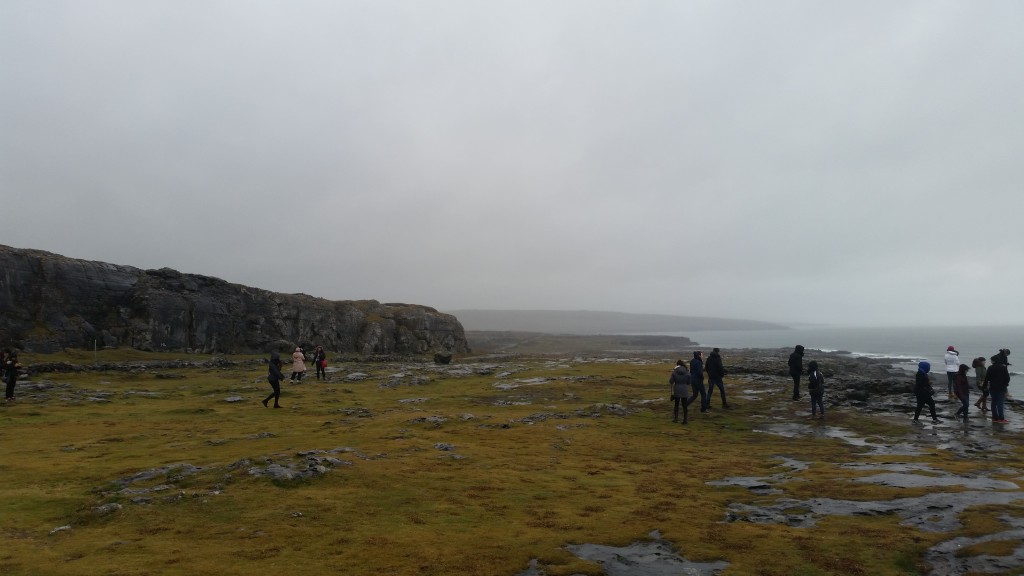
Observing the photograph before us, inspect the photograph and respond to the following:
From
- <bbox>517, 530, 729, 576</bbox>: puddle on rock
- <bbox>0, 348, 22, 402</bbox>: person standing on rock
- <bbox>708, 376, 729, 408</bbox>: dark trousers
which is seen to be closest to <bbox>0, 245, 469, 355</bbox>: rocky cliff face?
<bbox>0, 348, 22, 402</bbox>: person standing on rock

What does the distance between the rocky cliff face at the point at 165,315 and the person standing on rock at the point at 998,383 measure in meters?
66.9

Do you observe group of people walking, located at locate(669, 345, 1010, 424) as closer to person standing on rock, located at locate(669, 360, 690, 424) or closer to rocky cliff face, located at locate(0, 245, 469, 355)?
person standing on rock, located at locate(669, 360, 690, 424)

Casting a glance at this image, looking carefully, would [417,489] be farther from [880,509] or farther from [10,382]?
[10,382]

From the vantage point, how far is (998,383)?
27719 mm

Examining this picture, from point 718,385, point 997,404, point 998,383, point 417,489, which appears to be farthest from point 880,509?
point 997,404

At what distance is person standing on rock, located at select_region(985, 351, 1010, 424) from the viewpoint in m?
27.4

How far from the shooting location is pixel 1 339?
163 ft

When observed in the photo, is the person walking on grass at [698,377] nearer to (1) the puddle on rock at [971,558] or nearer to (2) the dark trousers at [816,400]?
(2) the dark trousers at [816,400]

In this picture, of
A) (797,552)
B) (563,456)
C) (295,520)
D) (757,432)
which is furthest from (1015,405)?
(295,520)

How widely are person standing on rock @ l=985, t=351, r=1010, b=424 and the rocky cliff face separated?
66851 mm

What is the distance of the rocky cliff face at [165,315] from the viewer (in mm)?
53469

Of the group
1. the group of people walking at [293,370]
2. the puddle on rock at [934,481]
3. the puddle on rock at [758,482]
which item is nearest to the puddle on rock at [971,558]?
the puddle on rock at [934,481]

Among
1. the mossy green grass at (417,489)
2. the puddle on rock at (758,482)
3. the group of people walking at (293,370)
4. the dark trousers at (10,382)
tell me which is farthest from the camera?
the group of people walking at (293,370)

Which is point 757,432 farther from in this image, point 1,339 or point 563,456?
point 1,339
